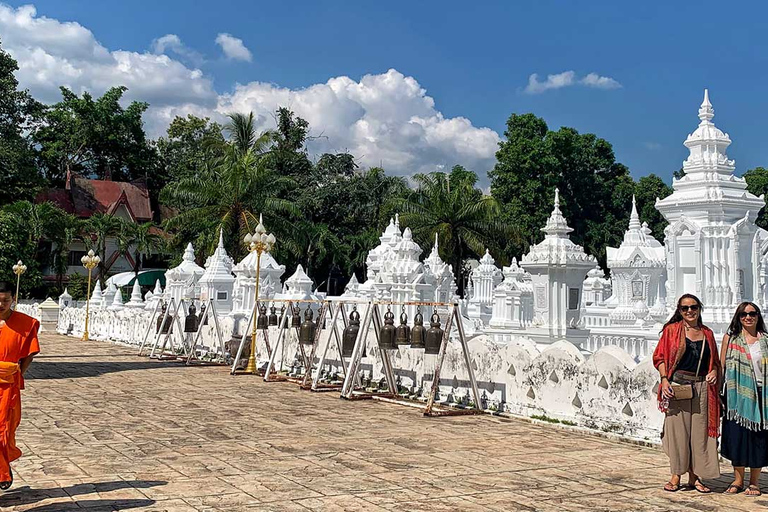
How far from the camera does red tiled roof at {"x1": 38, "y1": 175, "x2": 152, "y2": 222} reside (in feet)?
171

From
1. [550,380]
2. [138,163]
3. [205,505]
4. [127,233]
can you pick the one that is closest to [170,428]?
[205,505]

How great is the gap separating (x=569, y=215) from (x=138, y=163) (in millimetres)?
31010

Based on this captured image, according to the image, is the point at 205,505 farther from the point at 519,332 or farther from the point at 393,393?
the point at 519,332

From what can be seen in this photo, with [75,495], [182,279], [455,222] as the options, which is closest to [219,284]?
[182,279]

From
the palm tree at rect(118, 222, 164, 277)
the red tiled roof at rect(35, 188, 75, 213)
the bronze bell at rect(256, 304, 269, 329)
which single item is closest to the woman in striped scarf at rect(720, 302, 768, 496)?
the bronze bell at rect(256, 304, 269, 329)

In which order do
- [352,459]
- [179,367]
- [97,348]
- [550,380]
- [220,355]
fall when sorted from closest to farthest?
[352,459], [550,380], [179,367], [220,355], [97,348]

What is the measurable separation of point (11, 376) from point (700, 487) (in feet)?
18.1

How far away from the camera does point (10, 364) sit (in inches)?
229

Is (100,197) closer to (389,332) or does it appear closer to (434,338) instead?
(389,332)

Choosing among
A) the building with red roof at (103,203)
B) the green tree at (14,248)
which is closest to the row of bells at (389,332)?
the green tree at (14,248)

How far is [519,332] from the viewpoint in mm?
18156

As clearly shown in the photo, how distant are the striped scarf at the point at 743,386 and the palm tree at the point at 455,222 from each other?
1327 inches

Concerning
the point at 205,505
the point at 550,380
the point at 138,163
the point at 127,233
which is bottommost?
the point at 205,505

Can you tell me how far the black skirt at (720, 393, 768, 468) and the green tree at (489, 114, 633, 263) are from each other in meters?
41.0
